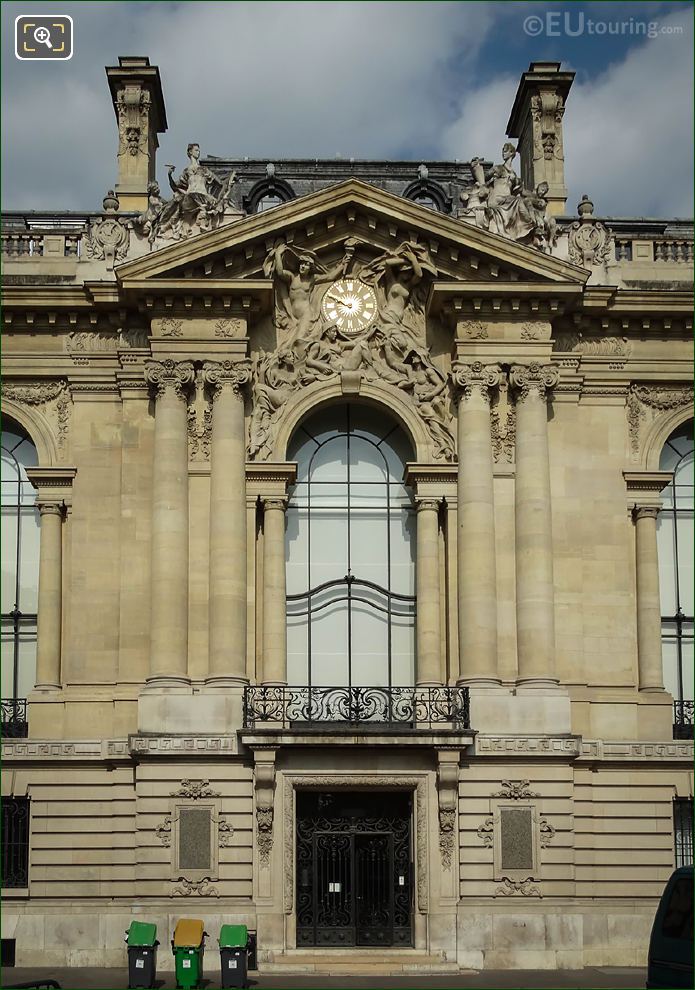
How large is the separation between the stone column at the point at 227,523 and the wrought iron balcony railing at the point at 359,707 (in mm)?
877

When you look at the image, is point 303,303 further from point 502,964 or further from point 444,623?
point 502,964

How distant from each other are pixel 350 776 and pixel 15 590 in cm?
923

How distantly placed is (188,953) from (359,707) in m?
7.11

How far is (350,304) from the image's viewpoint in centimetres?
3897

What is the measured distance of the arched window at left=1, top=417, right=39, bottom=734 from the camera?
126 feet

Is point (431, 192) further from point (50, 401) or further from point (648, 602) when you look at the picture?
point (648, 602)

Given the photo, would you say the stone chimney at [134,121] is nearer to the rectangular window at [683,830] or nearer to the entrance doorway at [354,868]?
the entrance doorway at [354,868]

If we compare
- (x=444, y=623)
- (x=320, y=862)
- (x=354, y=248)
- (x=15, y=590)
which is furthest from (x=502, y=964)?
(x=354, y=248)

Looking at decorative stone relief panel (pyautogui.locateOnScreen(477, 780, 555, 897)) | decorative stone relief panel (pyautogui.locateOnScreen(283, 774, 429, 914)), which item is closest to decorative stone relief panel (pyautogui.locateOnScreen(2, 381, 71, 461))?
decorative stone relief panel (pyautogui.locateOnScreen(283, 774, 429, 914))

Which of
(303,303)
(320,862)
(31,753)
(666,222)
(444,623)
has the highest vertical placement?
(666,222)

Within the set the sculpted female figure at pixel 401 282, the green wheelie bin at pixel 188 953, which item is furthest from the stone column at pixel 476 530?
the green wheelie bin at pixel 188 953

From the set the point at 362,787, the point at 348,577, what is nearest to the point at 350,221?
the point at 348,577

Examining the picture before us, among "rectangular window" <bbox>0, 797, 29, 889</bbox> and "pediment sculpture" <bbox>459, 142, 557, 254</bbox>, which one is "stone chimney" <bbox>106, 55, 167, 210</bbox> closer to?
"pediment sculpture" <bbox>459, 142, 557, 254</bbox>

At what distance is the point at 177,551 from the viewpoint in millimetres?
36812
